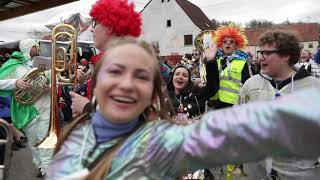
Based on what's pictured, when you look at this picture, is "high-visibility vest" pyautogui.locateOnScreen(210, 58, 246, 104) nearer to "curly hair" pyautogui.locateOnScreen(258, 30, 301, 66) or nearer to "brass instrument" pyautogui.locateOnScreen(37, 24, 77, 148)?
"brass instrument" pyautogui.locateOnScreen(37, 24, 77, 148)

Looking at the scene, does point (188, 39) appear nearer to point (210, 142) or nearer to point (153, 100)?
point (153, 100)

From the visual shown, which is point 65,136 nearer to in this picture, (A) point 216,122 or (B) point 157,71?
(B) point 157,71

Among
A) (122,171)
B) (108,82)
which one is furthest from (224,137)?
(108,82)

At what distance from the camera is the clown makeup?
1.44 m

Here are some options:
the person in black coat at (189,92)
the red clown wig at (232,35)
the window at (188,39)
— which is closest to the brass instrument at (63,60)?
the person in black coat at (189,92)

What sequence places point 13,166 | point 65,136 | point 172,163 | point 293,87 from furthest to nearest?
1. point 13,166
2. point 293,87
3. point 65,136
4. point 172,163

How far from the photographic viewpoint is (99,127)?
4.88ft

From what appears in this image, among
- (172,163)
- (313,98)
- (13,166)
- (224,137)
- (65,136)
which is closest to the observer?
(313,98)

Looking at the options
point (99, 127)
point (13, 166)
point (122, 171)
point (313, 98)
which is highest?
point (313, 98)

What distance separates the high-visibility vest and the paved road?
2779 millimetres

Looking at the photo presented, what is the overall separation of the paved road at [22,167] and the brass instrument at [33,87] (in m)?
0.88

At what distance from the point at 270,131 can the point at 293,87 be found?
238 cm

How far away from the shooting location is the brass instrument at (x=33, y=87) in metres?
5.86

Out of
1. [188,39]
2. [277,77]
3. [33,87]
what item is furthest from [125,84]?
[188,39]
